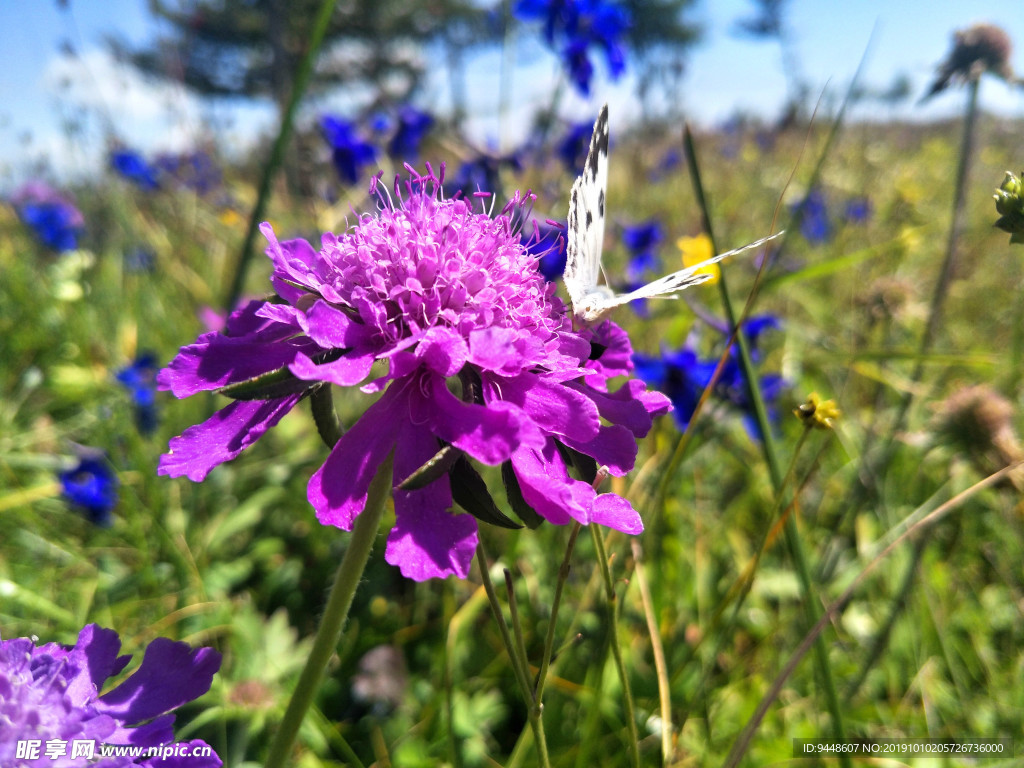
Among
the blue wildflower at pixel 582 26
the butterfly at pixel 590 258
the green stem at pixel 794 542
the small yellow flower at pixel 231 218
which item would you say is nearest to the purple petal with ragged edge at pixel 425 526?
the butterfly at pixel 590 258

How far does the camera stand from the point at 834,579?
189 centimetres

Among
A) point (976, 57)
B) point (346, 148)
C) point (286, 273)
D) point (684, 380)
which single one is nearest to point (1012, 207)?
point (286, 273)

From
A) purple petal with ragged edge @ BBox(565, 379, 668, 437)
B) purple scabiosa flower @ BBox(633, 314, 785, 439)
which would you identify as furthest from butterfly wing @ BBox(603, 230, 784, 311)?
purple scabiosa flower @ BBox(633, 314, 785, 439)

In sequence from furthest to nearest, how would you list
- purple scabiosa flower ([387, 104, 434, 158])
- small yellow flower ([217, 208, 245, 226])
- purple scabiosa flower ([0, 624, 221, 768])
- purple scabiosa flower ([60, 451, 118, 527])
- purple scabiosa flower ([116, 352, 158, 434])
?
small yellow flower ([217, 208, 245, 226]), purple scabiosa flower ([387, 104, 434, 158]), purple scabiosa flower ([116, 352, 158, 434]), purple scabiosa flower ([60, 451, 118, 527]), purple scabiosa flower ([0, 624, 221, 768])

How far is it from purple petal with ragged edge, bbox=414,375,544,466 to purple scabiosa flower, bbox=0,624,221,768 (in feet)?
1.29

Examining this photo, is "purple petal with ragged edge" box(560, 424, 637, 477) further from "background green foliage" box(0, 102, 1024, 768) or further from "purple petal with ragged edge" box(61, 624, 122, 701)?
"purple petal with ragged edge" box(61, 624, 122, 701)

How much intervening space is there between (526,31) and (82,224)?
360 centimetres

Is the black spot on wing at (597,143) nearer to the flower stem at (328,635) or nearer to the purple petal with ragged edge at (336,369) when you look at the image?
the purple petal with ragged edge at (336,369)

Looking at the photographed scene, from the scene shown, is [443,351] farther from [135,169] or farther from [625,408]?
[135,169]

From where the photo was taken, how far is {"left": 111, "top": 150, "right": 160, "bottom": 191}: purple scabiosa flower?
167 inches

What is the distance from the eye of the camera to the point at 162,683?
738mm

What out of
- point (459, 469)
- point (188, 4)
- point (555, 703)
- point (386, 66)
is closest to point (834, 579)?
point (555, 703)

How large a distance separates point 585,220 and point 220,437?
0.69 m

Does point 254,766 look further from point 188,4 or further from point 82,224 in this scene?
point 82,224
